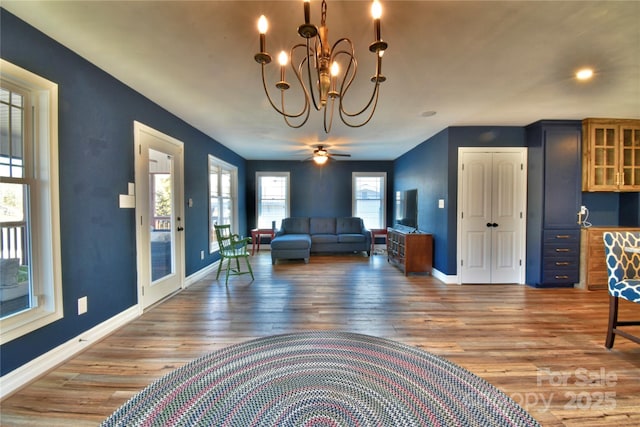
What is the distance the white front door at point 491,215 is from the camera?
3.79 m

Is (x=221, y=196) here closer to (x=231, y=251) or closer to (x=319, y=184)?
(x=231, y=251)

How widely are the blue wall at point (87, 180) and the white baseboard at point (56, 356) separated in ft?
0.14

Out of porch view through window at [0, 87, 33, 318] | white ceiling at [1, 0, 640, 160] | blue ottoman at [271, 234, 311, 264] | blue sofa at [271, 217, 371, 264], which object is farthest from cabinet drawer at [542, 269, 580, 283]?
porch view through window at [0, 87, 33, 318]

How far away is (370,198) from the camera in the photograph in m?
6.92

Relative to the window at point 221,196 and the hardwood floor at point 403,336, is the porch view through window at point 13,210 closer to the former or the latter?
the hardwood floor at point 403,336

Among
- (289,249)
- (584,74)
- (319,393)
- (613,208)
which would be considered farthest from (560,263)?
(289,249)

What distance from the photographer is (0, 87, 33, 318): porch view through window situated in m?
1.67

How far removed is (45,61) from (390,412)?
10.3ft

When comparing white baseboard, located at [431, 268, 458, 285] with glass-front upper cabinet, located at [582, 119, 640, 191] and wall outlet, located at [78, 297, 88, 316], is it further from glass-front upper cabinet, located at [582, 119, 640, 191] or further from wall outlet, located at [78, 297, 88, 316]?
wall outlet, located at [78, 297, 88, 316]

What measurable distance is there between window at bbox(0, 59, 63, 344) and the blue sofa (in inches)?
139

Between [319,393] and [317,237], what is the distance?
4.83 metres

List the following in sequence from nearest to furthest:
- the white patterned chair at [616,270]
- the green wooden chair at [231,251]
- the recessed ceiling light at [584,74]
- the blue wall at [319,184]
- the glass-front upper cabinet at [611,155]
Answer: the white patterned chair at [616,270] → the recessed ceiling light at [584,74] → the glass-front upper cabinet at [611,155] → the green wooden chair at [231,251] → the blue wall at [319,184]

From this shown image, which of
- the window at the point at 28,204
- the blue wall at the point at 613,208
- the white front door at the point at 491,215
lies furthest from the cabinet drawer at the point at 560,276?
the window at the point at 28,204

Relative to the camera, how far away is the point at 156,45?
187cm
